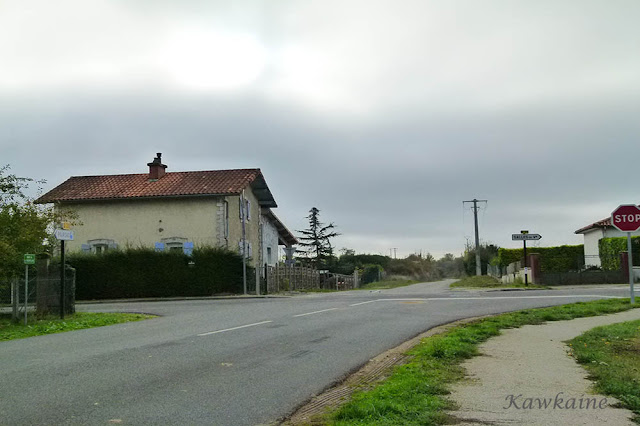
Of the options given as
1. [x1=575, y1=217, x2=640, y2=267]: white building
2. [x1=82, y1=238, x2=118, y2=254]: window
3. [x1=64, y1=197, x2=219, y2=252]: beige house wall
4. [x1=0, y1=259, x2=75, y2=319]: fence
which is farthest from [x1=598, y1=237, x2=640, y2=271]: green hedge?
[x1=0, y1=259, x2=75, y2=319]: fence

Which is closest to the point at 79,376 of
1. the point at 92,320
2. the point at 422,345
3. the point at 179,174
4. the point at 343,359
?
the point at 343,359

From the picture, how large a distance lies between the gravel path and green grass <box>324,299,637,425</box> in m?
0.20

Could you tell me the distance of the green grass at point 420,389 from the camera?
18.5 feet

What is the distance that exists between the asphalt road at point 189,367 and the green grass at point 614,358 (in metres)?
A: 3.07

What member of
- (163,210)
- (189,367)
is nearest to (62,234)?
(189,367)

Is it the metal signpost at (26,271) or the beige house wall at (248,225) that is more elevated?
the beige house wall at (248,225)

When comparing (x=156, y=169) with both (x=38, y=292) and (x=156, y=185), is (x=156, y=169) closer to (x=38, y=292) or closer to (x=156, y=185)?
(x=156, y=185)

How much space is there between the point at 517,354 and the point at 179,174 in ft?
116

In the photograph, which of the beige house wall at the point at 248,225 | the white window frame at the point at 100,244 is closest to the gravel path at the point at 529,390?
the beige house wall at the point at 248,225

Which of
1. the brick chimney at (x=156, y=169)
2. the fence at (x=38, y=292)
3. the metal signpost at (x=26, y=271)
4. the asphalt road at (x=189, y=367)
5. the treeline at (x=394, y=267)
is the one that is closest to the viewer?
the asphalt road at (x=189, y=367)

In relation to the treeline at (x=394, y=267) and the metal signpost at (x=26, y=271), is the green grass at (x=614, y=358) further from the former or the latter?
the treeline at (x=394, y=267)

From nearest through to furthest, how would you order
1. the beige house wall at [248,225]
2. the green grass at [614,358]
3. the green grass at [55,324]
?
1. the green grass at [614,358]
2. the green grass at [55,324]
3. the beige house wall at [248,225]

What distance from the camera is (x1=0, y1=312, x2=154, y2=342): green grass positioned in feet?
51.7

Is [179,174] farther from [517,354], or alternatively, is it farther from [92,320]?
[517,354]
